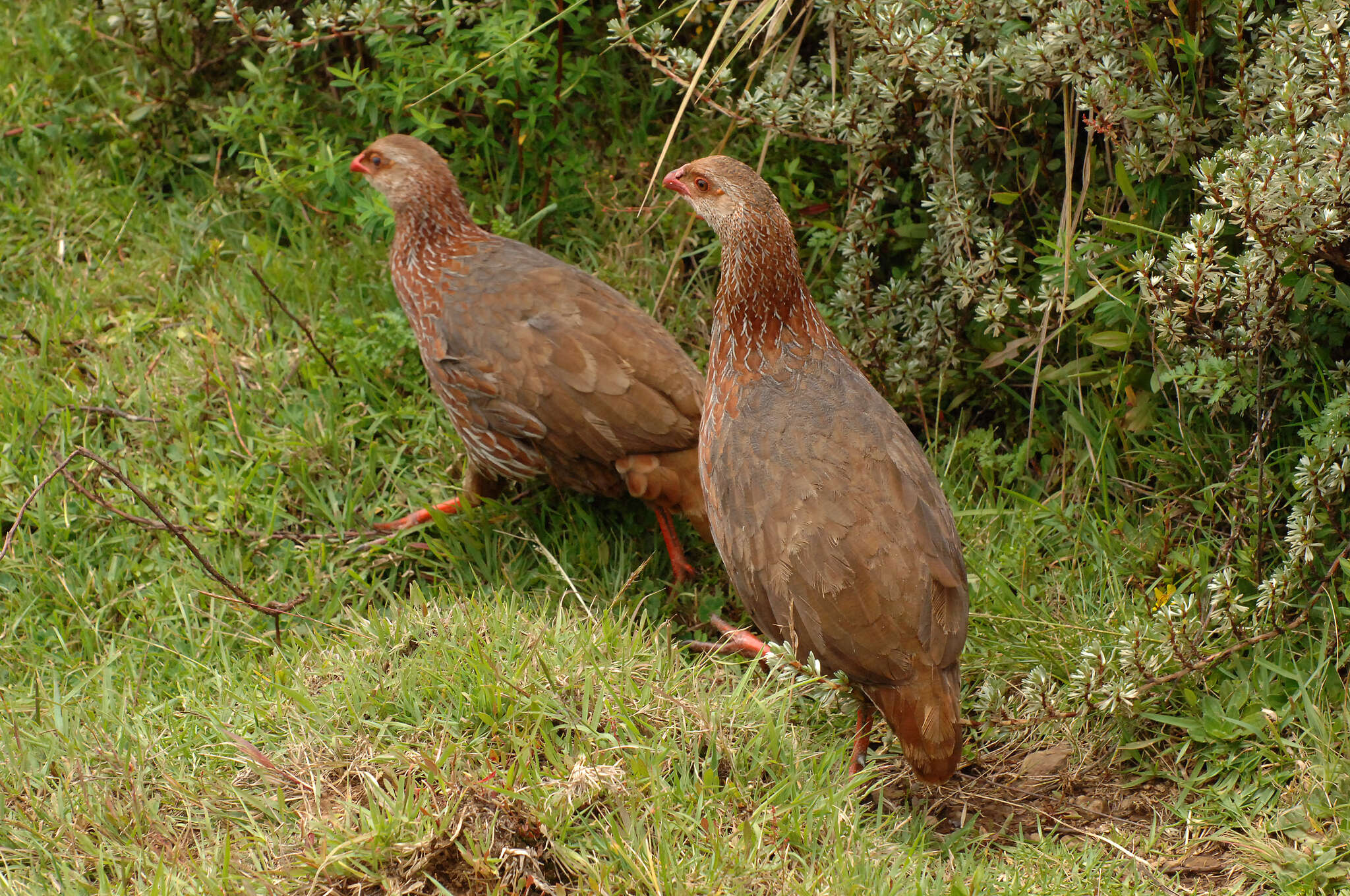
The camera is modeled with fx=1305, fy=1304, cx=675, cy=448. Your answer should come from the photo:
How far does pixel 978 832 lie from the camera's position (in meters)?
3.82

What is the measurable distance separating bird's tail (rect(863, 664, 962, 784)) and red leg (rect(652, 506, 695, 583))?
53.2 inches

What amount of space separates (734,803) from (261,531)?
2.57 metres

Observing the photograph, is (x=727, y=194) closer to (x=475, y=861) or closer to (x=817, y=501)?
(x=817, y=501)

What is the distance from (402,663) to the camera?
371 cm

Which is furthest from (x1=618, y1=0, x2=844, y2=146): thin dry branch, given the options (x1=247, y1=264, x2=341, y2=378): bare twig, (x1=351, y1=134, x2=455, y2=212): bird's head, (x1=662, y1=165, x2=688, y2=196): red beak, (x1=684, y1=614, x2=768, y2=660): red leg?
(x1=684, y1=614, x2=768, y2=660): red leg

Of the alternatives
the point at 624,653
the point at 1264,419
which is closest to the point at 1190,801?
the point at 1264,419

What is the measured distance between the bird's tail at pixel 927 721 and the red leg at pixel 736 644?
638 mm

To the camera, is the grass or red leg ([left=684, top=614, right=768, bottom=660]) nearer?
the grass

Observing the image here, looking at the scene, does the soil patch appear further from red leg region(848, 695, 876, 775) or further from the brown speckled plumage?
the brown speckled plumage

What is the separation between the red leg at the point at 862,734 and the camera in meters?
3.90

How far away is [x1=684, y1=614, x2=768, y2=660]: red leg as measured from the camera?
4375 mm

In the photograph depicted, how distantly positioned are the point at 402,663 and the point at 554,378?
1405 millimetres

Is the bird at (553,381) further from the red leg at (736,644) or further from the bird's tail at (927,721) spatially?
the bird's tail at (927,721)

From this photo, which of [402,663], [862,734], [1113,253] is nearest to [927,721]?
[862,734]
